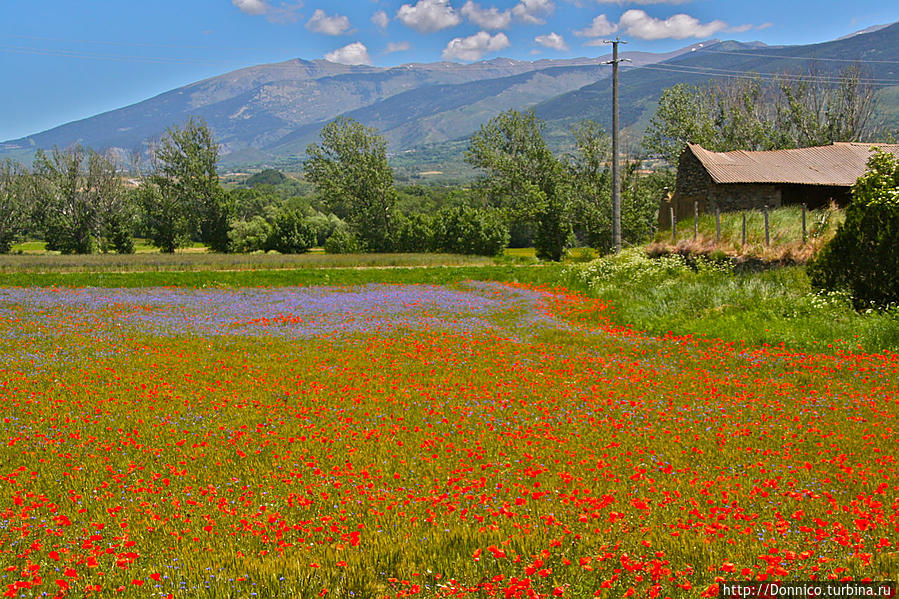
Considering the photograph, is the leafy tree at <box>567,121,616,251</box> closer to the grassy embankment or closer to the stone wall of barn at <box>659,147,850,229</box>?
the stone wall of barn at <box>659,147,850,229</box>

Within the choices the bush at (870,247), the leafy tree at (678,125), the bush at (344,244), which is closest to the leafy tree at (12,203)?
the bush at (344,244)

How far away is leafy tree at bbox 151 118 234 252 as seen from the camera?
8038 centimetres

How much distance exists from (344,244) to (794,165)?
59.3 metres

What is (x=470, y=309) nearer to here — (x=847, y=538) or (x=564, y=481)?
(x=564, y=481)

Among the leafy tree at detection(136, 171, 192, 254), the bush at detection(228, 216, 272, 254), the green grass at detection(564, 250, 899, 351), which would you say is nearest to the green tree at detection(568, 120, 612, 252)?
the green grass at detection(564, 250, 899, 351)

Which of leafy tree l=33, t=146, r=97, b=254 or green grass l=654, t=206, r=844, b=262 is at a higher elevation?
leafy tree l=33, t=146, r=97, b=254

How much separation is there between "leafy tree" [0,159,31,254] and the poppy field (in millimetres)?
82820

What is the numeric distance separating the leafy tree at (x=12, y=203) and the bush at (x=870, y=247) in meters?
93.5

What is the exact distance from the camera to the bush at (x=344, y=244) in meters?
79.9

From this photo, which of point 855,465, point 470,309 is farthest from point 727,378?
point 470,309

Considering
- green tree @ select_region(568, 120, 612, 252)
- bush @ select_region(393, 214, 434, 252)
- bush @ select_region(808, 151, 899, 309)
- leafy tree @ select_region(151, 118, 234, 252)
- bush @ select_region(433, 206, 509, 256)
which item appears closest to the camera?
bush @ select_region(808, 151, 899, 309)

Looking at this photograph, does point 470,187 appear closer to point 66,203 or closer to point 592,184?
point 592,184

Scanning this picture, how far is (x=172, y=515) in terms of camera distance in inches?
237

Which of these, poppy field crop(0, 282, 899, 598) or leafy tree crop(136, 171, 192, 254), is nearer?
poppy field crop(0, 282, 899, 598)
